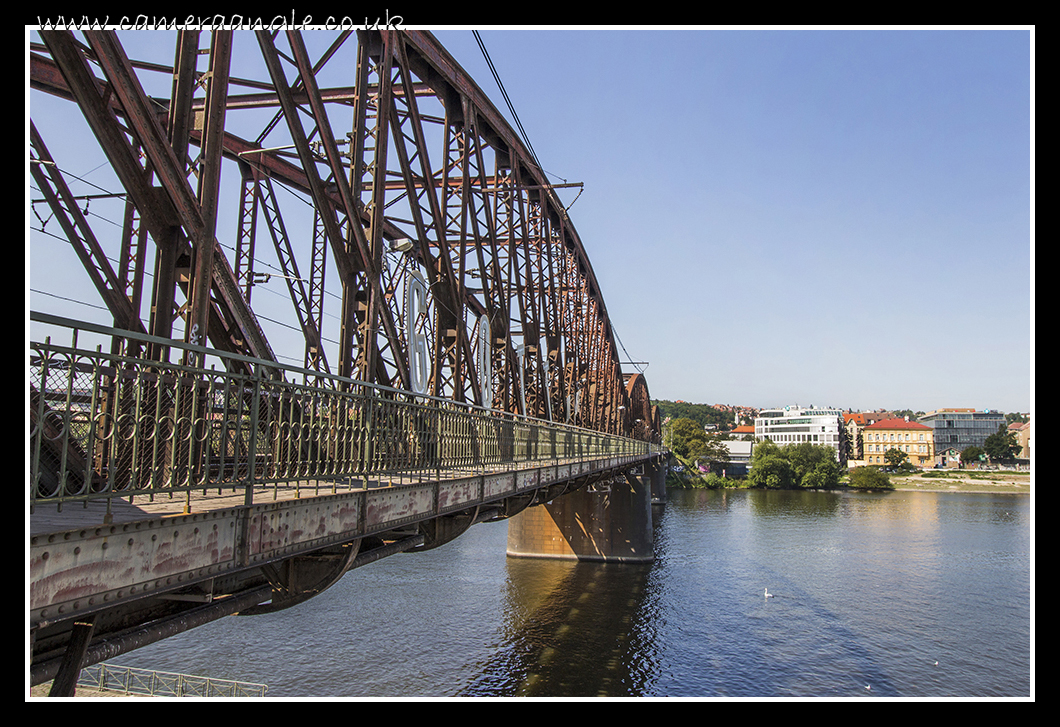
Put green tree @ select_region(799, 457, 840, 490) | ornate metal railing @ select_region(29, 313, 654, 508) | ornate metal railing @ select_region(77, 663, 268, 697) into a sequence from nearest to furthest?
ornate metal railing @ select_region(29, 313, 654, 508) → ornate metal railing @ select_region(77, 663, 268, 697) → green tree @ select_region(799, 457, 840, 490)

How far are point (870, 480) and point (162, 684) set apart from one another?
9406cm

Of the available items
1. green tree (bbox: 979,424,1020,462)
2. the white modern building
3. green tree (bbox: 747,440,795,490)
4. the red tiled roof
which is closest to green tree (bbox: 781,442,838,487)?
green tree (bbox: 747,440,795,490)

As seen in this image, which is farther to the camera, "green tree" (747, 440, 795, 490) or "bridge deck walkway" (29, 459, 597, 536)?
"green tree" (747, 440, 795, 490)

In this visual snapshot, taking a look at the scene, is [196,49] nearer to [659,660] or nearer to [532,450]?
[532,450]

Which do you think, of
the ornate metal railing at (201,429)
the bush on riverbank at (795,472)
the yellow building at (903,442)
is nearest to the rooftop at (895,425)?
the yellow building at (903,442)

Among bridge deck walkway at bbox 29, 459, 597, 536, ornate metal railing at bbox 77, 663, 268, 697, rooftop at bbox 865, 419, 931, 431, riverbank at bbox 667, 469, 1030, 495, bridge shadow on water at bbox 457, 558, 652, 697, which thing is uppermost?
bridge deck walkway at bbox 29, 459, 597, 536

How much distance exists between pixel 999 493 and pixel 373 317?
10314 cm

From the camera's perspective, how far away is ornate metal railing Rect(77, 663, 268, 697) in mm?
20953

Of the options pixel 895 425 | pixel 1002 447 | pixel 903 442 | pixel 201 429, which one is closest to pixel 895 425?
pixel 895 425

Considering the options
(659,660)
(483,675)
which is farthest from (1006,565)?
(483,675)

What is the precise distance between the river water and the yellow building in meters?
84.8

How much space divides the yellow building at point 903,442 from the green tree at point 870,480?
3219 cm

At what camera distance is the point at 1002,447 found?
11694 centimetres

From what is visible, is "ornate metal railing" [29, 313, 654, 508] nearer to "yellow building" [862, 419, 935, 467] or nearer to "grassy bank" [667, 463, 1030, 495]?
"grassy bank" [667, 463, 1030, 495]
